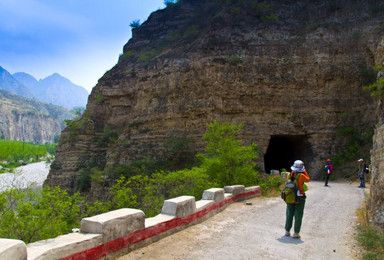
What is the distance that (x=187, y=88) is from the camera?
82.2ft

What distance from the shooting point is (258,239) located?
5.91 metres

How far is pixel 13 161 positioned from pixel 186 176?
70986 mm

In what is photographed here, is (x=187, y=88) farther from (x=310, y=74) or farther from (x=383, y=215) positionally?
(x=383, y=215)

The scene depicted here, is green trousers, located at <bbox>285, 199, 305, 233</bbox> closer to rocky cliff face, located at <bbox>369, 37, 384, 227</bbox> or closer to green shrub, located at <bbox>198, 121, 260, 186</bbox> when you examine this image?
rocky cliff face, located at <bbox>369, 37, 384, 227</bbox>

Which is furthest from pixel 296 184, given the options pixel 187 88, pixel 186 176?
pixel 187 88

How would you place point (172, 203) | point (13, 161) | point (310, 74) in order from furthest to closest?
1. point (13, 161)
2. point (310, 74)
3. point (172, 203)

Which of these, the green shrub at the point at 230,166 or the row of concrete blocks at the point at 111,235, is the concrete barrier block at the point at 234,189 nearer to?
the green shrub at the point at 230,166

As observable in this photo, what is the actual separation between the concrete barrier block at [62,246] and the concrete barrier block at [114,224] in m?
0.13

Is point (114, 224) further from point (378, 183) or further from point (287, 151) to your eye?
point (287, 151)

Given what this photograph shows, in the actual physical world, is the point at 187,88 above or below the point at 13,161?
above

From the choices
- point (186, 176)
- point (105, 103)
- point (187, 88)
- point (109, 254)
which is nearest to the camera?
point (109, 254)

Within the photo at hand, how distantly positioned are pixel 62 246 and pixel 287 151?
1055 inches

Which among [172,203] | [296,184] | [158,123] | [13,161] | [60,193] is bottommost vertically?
[13,161]

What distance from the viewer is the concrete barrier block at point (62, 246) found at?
3.56 m
